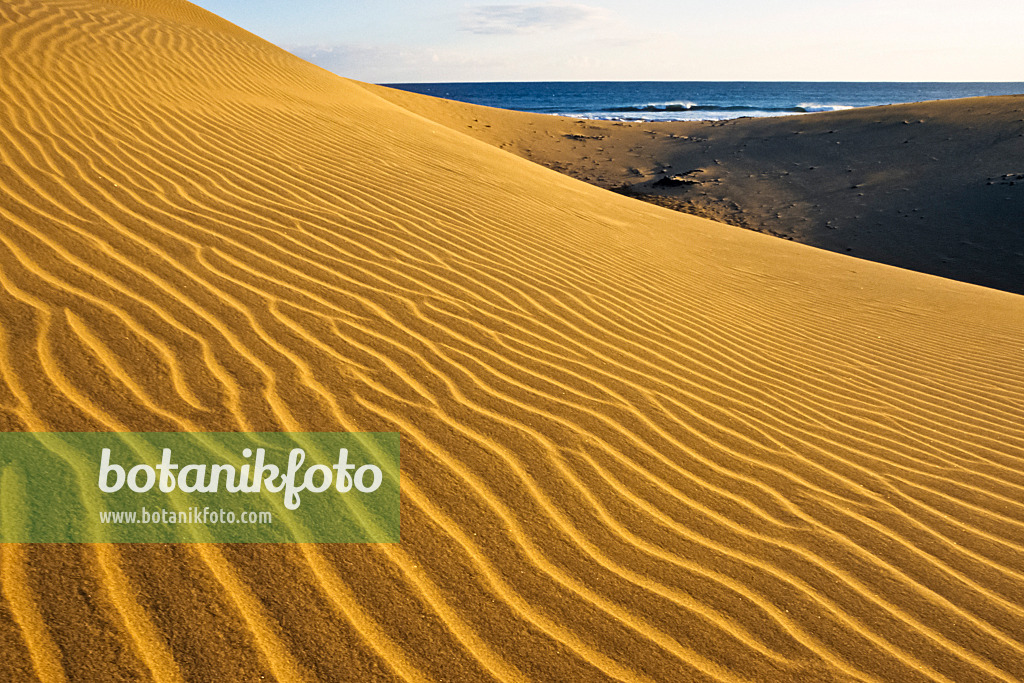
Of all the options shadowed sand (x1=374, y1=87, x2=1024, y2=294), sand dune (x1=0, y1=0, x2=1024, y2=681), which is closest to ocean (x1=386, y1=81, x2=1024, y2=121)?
shadowed sand (x1=374, y1=87, x2=1024, y2=294)

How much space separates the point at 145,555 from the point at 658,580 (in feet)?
5.47

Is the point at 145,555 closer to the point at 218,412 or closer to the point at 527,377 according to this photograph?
the point at 218,412

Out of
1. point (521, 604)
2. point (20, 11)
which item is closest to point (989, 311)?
point (521, 604)

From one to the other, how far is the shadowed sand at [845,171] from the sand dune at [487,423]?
777cm

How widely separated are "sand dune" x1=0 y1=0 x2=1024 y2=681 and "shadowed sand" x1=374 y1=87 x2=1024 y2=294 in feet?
25.5

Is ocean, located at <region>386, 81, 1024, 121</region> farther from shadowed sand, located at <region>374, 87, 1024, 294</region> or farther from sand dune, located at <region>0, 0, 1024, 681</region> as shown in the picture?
sand dune, located at <region>0, 0, 1024, 681</region>

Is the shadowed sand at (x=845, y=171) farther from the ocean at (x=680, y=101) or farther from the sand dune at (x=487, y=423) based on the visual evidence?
the ocean at (x=680, y=101)

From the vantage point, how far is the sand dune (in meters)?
1.90

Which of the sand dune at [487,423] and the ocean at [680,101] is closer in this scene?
the sand dune at [487,423]

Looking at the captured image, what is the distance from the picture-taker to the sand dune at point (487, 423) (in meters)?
1.90

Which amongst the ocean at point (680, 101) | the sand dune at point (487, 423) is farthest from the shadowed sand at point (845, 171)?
the ocean at point (680, 101)

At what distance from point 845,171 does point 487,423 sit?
17.4m

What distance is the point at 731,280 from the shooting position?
6.41 meters

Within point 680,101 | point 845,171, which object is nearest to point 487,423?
point 845,171
